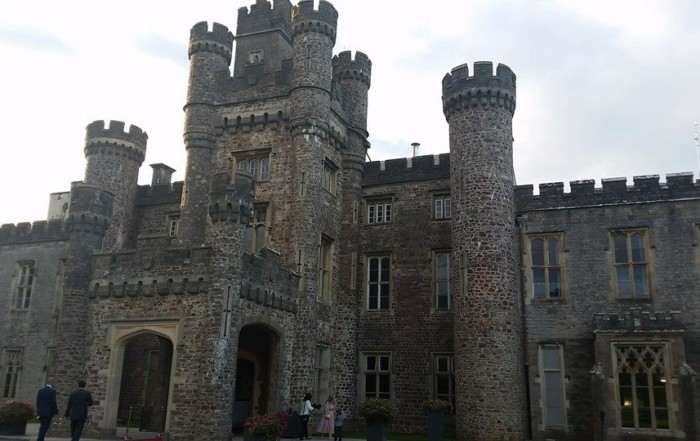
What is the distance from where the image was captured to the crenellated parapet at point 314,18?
25.6 meters

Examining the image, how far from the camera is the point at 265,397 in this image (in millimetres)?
22859

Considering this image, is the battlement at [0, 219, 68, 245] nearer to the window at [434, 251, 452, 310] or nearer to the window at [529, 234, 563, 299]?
the window at [434, 251, 452, 310]

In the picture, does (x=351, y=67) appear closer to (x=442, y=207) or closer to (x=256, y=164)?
(x=256, y=164)

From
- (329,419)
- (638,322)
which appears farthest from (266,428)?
(638,322)

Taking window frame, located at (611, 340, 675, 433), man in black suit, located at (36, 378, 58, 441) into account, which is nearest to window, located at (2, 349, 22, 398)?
man in black suit, located at (36, 378, 58, 441)

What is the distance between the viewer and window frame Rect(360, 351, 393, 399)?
2534 cm

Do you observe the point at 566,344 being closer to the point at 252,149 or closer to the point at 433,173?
the point at 433,173

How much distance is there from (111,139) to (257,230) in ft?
31.8

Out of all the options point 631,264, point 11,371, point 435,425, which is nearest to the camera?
point 435,425

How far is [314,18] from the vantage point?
25688mm

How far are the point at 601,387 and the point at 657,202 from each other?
23.4 feet

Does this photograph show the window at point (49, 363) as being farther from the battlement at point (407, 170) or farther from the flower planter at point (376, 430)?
the flower planter at point (376, 430)

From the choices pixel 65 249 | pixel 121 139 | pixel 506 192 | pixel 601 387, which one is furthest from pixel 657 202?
pixel 65 249

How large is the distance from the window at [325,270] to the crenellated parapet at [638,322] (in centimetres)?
1014
